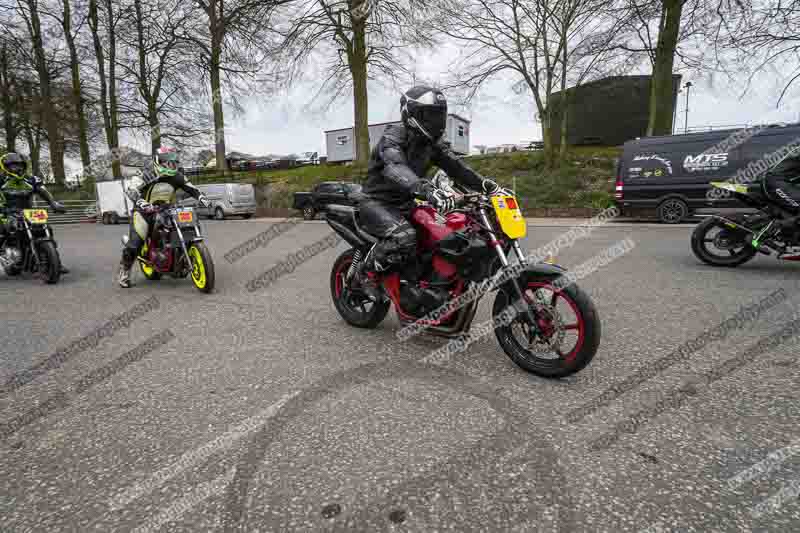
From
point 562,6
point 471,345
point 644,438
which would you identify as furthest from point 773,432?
point 562,6

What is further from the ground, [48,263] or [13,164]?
[13,164]

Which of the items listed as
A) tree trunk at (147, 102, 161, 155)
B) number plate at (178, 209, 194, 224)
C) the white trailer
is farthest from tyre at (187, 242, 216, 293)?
tree trunk at (147, 102, 161, 155)

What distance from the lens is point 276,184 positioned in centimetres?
2623

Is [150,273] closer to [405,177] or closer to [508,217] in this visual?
[405,177]

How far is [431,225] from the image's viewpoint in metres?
3.32

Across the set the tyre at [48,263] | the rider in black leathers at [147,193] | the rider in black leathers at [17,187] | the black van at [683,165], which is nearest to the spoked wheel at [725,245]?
the black van at [683,165]

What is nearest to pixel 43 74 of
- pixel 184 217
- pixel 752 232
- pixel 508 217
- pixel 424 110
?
pixel 184 217

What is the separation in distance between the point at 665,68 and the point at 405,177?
16968 millimetres

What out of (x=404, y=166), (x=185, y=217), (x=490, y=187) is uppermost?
A: (x=404, y=166)

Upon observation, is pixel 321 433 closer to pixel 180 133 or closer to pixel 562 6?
pixel 562 6

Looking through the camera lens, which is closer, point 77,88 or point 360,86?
point 360,86

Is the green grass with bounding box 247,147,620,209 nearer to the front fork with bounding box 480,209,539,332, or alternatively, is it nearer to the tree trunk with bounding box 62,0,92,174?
the tree trunk with bounding box 62,0,92,174

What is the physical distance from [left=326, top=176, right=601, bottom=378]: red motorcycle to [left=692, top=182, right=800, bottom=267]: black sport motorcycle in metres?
3.97

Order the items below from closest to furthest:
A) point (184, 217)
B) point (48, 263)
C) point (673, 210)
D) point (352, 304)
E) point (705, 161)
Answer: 1. point (352, 304)
2. point (184, 217)
3. point (48, 263)
4. point (705, 161)
5. point (673, 210)
